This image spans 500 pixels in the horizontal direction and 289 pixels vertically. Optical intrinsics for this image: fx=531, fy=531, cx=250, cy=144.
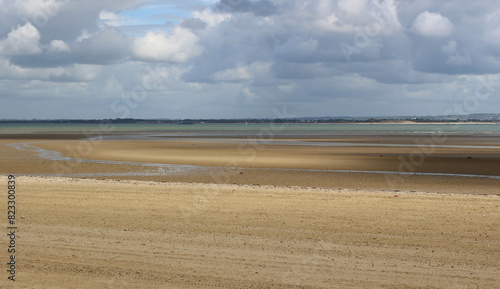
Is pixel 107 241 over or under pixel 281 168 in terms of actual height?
under

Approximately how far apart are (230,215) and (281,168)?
1673 centimetres

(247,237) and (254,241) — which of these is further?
(247,237)

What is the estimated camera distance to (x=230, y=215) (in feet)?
46.7

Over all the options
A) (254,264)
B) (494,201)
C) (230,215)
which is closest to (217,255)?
(254,264)

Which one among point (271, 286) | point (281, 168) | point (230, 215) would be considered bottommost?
point (271, 286)

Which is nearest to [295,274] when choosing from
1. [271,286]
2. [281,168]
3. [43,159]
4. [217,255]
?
[271,286]

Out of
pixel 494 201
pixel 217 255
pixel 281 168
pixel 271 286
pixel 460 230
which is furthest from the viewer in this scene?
→ pixel 281 168

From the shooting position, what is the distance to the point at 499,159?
1475 inches

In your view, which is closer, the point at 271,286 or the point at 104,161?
the point at 271,286

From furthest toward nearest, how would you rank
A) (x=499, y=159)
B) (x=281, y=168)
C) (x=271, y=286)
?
(x=499, y=159), (x=281, y=168), (x=271, y=286)

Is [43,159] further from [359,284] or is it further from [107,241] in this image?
[359,284]

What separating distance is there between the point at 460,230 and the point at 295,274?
5.31 m

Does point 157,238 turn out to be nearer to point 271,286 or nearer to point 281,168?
point 271,286

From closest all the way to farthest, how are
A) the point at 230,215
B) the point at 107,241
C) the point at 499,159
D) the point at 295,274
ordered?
the point at 295,274, the point at 107,241, the point at 230,215, the point at 499,159
